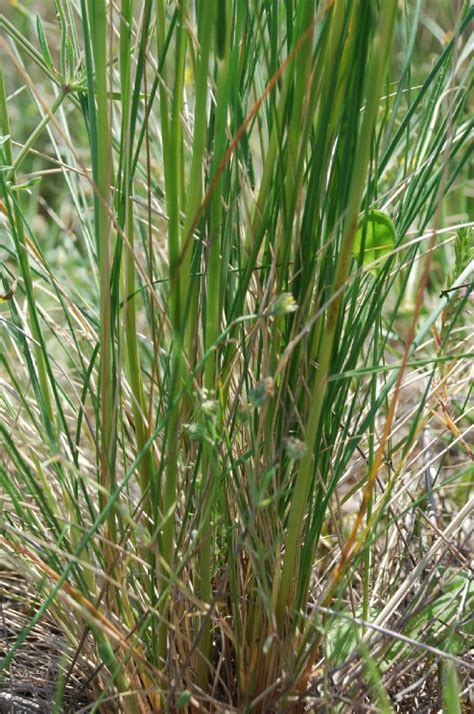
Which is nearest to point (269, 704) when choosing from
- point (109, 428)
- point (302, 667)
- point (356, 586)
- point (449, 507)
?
point (302, 667)

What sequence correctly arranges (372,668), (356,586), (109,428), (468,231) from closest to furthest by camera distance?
1. (372,668)
2. (109,428)
3. (468,231)
4. (356,586)

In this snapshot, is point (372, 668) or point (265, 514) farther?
point (265, 514)

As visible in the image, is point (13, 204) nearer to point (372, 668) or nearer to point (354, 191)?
point (354, 191)

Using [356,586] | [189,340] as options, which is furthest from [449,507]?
[189,340]

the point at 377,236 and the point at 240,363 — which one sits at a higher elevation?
the point at 377,236

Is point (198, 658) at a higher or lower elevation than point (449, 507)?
higher

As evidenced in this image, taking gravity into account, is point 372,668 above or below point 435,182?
below

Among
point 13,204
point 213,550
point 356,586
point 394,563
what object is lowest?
point 356,586

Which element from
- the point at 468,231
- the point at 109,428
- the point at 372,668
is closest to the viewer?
the point at 372,668

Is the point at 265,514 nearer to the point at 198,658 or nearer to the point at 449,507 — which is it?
the point at 198,658
